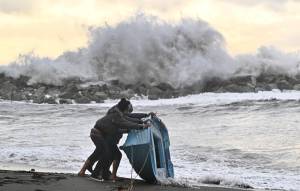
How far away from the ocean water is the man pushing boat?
3.38ft

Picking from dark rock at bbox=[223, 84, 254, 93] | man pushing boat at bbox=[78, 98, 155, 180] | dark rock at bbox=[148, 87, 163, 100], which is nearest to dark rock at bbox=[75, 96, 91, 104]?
dark rock at bbox=[148, 87, 163, 100]

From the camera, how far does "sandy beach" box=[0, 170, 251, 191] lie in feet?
25.3

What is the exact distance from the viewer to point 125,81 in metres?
40.4

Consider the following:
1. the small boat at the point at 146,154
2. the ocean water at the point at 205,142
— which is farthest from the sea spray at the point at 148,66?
the small boat at the point at 146,154

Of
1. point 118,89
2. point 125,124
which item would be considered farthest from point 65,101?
point 125,124

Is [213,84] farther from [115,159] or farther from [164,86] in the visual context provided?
[115,159]

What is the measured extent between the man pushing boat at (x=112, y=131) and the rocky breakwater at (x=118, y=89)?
23.8 metres

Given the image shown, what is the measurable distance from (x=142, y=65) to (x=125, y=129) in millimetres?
33107

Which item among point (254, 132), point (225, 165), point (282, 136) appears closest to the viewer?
point (225, 165)

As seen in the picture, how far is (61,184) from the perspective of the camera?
26.6 feet

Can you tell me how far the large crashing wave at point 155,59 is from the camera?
40156 mm

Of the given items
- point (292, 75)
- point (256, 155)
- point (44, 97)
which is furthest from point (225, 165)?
point (292, 75)

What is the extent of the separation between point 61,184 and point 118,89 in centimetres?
3004

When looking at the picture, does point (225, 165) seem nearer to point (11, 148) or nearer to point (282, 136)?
point (282, 136)
